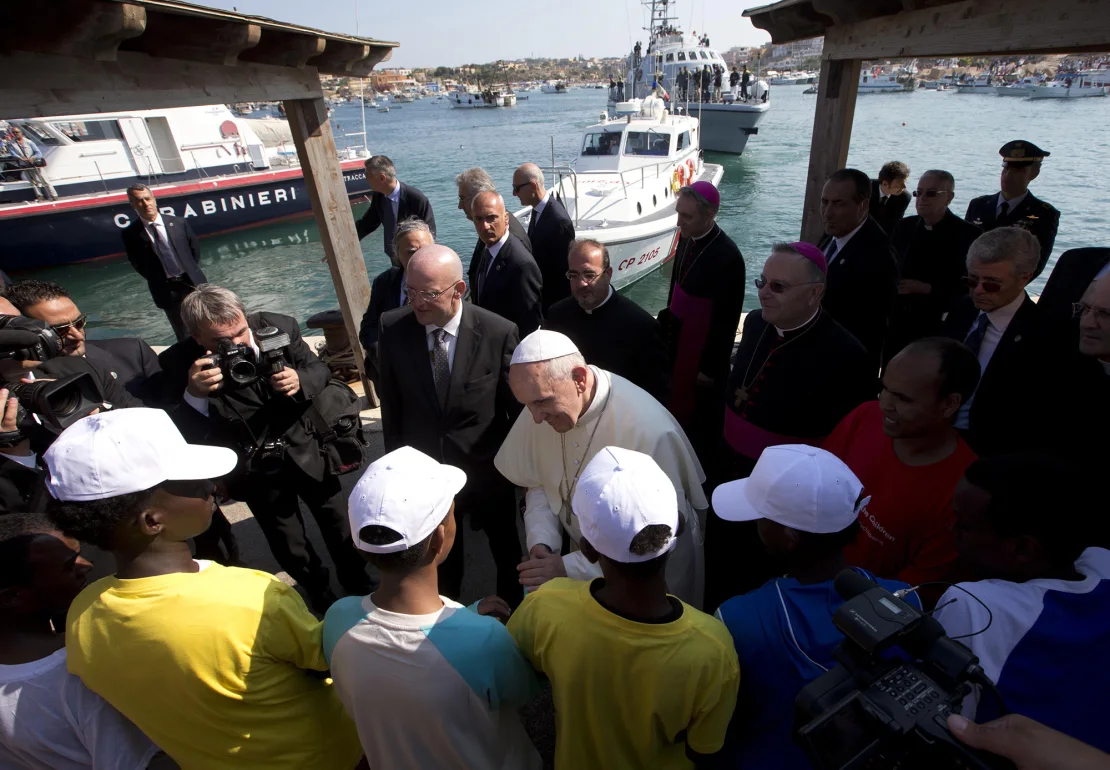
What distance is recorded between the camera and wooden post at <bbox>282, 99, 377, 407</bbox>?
396 centimetres

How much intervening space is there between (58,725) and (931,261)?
522cm

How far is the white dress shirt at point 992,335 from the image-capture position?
102 inches

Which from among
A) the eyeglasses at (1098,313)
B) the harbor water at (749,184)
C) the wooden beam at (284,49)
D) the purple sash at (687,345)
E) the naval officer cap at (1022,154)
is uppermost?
the wooden beam at (284,49)

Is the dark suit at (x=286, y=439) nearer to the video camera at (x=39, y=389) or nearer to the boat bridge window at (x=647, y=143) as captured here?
the video camera at (x=39, y=389)

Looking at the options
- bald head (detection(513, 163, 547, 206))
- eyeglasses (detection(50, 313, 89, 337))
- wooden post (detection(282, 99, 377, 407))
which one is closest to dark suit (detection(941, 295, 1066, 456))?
bald head (detection(513, 163, 547, 206))

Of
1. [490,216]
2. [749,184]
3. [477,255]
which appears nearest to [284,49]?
[490,216]

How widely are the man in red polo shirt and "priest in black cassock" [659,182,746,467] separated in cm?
180

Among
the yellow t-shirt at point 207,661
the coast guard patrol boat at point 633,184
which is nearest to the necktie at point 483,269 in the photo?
the yellow t-shirt at point 207,661

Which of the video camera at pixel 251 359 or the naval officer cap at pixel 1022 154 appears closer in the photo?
the video camera at pixel 251 359

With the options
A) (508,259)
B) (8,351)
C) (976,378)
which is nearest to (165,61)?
(8,351)

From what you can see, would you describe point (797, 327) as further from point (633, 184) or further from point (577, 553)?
point (633, 184)

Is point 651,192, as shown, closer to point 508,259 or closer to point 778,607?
point 508,259

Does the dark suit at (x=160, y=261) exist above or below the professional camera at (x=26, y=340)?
below

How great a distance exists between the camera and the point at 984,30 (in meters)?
2.73
